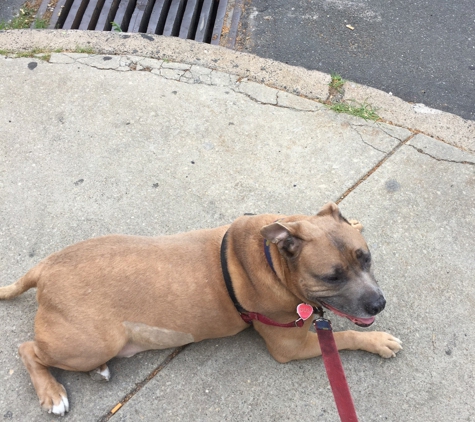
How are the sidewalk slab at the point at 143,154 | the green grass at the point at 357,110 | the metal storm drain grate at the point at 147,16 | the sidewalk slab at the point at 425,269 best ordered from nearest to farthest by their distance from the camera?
the sidewalk slab at the point at 425,269 → the sidewalk slab at the point at 143,154 → the green grass at the point at 357,110 → the metal storm drain grate at the point at 147,16

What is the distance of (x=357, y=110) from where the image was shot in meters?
4.52

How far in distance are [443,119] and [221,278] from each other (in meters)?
2.90

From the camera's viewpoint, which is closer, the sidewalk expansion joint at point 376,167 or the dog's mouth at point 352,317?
the dog's mouth at point 352,317

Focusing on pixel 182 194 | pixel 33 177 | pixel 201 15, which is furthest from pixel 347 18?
pixel 33 177

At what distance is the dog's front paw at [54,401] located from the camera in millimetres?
2895

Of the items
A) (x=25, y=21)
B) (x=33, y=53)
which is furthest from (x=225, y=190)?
(x=25, y=21)

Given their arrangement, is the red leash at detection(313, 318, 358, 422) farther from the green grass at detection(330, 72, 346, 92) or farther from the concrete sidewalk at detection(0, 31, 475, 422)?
the green grass at detection(330, 72, 346, 92)

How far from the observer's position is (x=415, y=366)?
312cm

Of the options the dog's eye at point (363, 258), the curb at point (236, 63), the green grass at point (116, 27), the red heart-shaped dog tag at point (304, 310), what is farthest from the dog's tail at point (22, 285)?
the green grass at point (116, 27)

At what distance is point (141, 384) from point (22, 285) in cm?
99

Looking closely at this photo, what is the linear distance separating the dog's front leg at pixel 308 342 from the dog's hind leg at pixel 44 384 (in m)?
1.27

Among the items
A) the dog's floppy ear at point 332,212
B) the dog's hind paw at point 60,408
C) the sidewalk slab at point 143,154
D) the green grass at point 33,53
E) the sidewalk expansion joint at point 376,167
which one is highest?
the green grass at point 33,53

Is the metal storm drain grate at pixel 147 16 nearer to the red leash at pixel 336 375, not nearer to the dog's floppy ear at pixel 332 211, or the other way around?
the dog's floppy ear at pixel 332 211

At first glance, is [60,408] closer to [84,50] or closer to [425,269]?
[425,269]
